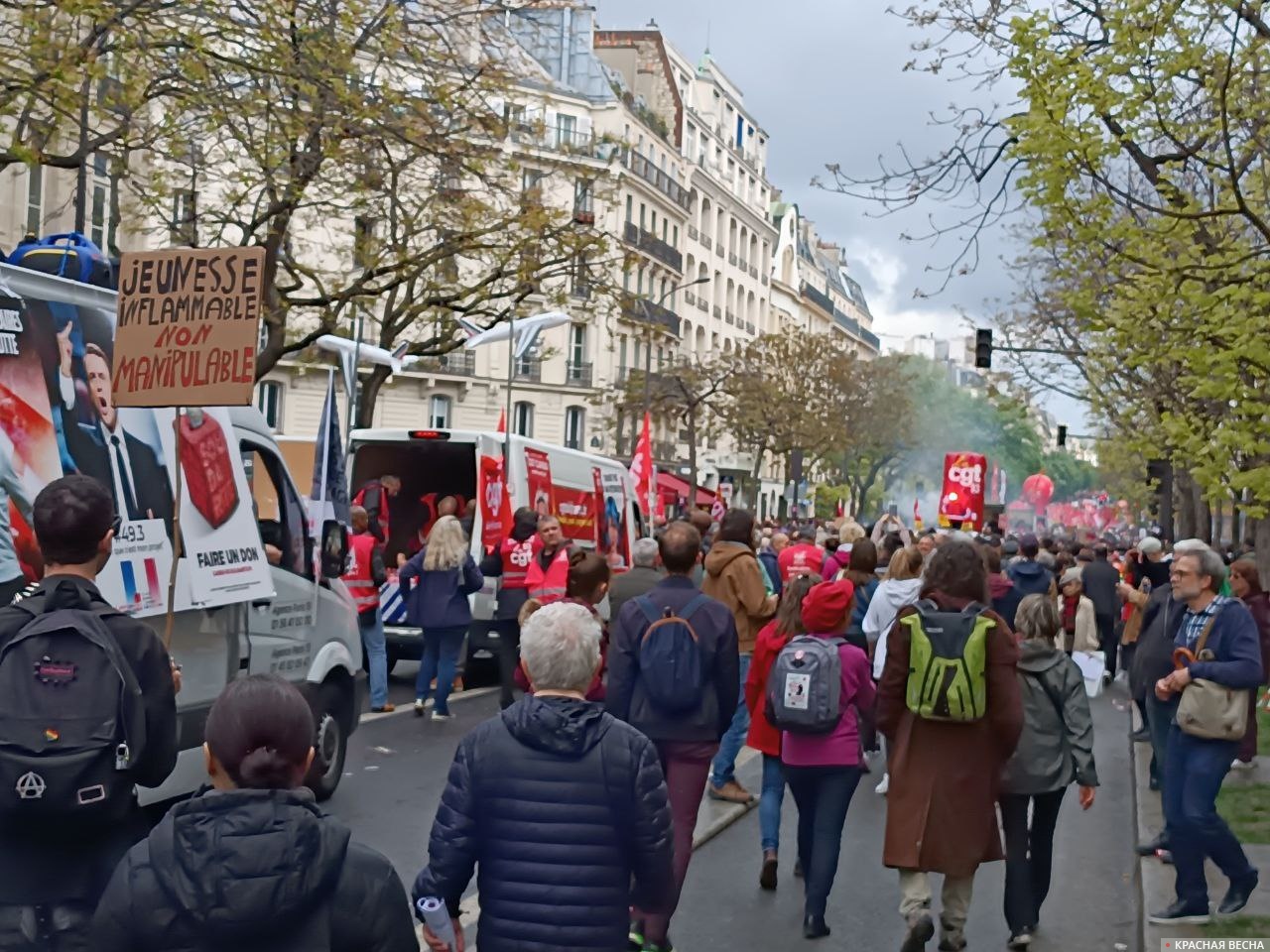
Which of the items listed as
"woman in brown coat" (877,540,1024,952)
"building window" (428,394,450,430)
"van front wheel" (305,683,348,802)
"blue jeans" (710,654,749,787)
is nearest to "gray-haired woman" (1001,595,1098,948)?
"woman in brown coat" (877,540,1024,952)

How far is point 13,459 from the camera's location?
572 cm

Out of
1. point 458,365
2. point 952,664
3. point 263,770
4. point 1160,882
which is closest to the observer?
point 263,770

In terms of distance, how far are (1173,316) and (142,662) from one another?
10.2 m

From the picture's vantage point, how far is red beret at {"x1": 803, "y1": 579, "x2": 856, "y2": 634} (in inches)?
273

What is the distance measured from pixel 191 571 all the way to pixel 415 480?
10.1 metres

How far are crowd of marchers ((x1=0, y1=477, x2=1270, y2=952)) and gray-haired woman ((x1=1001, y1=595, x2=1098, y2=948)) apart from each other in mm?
13

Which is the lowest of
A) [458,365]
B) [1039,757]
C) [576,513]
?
[1039,757]

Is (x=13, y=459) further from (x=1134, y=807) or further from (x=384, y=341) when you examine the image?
(x=384, y=341)

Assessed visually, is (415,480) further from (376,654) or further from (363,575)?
(363,575)

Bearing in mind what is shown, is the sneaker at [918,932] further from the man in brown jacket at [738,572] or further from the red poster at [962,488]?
the red poster at [962,488]

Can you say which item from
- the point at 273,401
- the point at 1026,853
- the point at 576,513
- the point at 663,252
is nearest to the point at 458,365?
the point at 273,401

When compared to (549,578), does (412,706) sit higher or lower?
lower

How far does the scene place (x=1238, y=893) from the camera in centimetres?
712

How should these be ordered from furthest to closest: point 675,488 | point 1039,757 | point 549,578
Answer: point 675,488, point 549,578, point 1039,757
